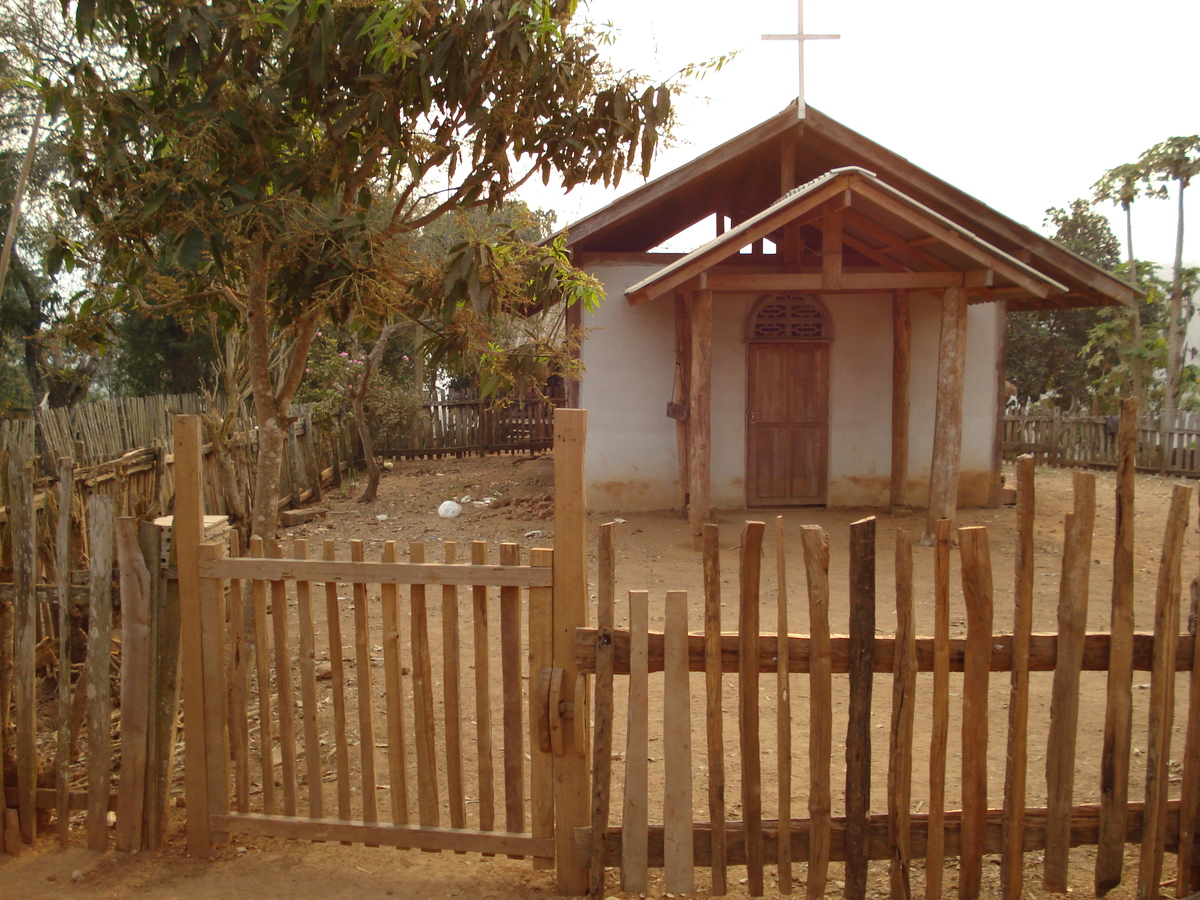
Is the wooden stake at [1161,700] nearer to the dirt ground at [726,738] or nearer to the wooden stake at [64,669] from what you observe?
the dirt ground at [726,738]

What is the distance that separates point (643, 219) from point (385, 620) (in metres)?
9.15

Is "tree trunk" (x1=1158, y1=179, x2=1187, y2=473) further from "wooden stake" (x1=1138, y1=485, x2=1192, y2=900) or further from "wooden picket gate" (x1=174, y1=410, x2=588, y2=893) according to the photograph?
"wooden picket gate" (x1=174, y1=410, x2=588, y2=893)

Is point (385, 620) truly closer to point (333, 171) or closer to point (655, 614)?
point (333, 171)

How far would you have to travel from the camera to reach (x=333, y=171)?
4.41 meters

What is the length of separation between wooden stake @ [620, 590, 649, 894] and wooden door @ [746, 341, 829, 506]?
27.8 ft

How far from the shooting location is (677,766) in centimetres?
283

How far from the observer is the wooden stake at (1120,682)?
8.78 ft

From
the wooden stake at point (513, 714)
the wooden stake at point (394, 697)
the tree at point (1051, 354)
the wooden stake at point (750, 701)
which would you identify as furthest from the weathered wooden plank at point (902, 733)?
the tree at point (1051, 354)

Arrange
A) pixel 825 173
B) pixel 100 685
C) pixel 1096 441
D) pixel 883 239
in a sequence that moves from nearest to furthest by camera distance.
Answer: pixel 100 685, pixel 883 239, pixel 825 173, pixel 1096 441

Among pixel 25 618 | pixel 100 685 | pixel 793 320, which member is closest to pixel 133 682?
pixel 100 685

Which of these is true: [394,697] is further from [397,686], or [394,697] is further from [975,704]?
[975,704]

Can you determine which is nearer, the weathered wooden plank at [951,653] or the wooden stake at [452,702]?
the weathered wooden plank at [951,653]

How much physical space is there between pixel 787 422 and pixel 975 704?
8549 mm

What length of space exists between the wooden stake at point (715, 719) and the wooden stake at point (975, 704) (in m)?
0.73
